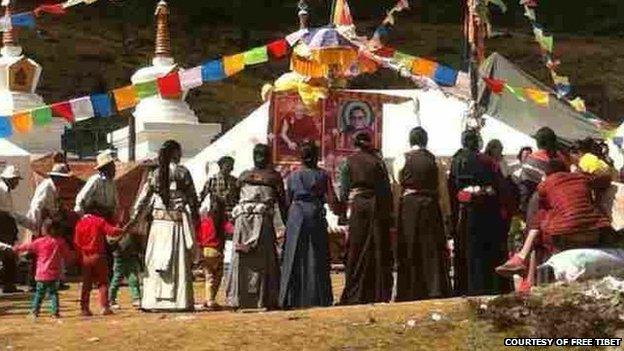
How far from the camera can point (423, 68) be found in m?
17.2

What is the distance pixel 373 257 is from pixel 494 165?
1.26 m

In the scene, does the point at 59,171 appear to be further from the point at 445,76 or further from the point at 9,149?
the point at 445,76

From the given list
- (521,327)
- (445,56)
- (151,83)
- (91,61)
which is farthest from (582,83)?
(521,327)

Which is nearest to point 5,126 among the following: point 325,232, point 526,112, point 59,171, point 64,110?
point 64,110

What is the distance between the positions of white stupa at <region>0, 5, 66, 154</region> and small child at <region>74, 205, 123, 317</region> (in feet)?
32.8

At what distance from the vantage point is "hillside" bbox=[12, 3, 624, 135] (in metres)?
31.8

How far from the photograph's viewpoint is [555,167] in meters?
8.90

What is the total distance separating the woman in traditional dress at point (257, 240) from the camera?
1009 centimetres

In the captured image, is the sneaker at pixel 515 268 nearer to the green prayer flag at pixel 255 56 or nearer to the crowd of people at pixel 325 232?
the crowd of people at pixel 325 232

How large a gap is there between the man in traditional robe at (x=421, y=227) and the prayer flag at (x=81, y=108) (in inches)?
275

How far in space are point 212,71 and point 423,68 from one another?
9.81 feet

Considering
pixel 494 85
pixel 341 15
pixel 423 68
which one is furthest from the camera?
pixel 341 15

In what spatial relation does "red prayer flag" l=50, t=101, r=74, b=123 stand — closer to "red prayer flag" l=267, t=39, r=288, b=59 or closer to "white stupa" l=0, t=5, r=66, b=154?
"red prayer flag" l=267, t=39, r=288, b=59

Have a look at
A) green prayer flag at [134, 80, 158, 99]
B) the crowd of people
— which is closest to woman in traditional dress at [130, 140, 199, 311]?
the crowd of people
